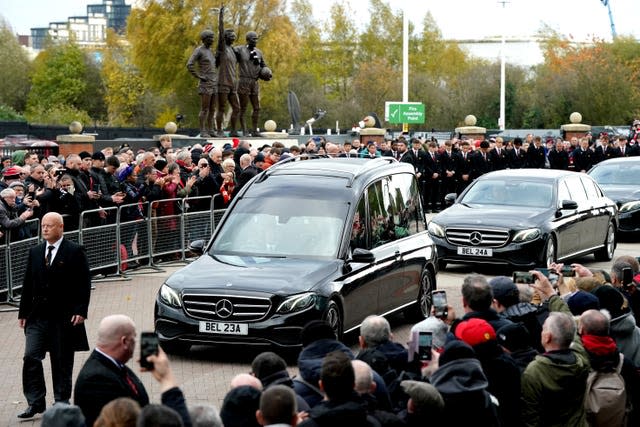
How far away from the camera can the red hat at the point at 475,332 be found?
7.84 meters

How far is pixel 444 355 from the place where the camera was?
23.7 ft

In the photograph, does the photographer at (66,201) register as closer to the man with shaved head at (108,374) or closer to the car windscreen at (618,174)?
the man with shaved head at (108,374)

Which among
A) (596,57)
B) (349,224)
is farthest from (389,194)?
(596,57)

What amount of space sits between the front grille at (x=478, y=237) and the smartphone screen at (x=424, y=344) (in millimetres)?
11964

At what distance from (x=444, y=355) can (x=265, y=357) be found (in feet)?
3.48

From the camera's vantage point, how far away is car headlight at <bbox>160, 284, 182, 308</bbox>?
1270 centimetres

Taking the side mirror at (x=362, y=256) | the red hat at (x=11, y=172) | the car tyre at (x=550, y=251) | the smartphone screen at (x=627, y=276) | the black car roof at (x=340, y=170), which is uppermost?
the black car roof at (x=340, y=170)

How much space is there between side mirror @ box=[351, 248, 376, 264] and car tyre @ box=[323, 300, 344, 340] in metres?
0.58

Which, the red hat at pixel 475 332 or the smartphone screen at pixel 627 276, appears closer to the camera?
the red hat at pixel 475 332

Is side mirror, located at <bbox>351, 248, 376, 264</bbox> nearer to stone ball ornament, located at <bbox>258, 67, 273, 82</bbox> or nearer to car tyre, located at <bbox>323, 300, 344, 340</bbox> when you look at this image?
car tyre, located at <bbox>323, 300, 344, 340</bbox>

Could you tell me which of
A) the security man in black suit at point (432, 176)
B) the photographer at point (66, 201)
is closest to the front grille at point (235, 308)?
the photographer at point (66, 201)

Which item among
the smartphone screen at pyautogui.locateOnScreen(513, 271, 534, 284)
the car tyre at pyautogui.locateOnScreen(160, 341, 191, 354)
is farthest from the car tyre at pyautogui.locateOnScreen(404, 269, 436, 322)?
the smartphone screen at pyautogui.locateOnScreen(513, 271, 534, 284)

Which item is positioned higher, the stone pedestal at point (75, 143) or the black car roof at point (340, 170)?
the black car roof at point (340, 170)

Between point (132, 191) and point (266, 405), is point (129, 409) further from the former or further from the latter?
point (132, 191)
